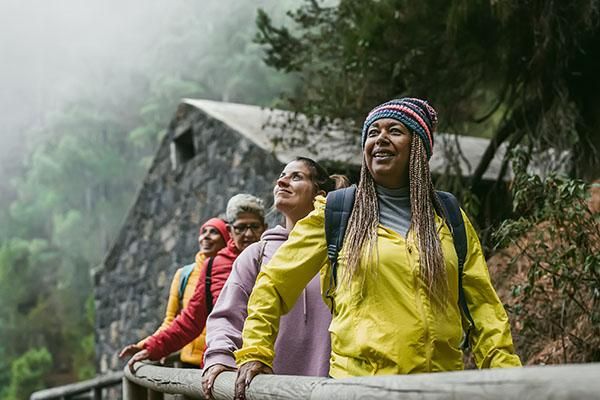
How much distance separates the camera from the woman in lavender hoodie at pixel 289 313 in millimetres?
2669

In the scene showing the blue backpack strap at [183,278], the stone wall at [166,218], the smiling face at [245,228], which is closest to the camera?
the smiling face at [245,228]

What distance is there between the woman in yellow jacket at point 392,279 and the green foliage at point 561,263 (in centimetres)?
199

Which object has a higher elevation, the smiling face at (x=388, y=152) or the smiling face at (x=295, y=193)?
the smiling face at (x=388, y=152)

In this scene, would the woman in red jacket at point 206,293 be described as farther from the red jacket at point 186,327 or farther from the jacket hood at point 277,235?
the jacket hood at point 277,235

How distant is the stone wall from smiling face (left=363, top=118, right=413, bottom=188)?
607cm

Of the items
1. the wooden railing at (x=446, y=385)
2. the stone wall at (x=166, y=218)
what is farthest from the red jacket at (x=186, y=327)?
the stone wall at (x=166, y=218)

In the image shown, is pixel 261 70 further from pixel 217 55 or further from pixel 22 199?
pixel 22 199

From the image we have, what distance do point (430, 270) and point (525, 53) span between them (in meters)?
4.95

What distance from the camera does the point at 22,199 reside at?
4253 cm

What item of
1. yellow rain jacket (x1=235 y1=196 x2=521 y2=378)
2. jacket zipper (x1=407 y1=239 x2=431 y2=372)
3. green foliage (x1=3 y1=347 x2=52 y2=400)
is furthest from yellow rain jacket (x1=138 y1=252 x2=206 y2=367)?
green foliage (x1=3 y1=347 x2=52 y2=400)

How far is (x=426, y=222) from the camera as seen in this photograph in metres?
2.33

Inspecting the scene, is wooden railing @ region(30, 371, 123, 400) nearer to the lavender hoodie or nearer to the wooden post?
the wooden post

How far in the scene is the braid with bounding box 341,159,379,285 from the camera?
2.24 meters

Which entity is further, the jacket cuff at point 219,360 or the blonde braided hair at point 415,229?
the jacket cuff at point 219,360
